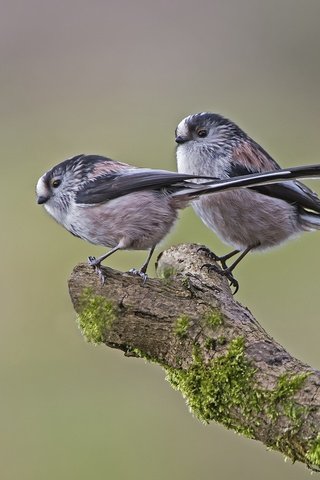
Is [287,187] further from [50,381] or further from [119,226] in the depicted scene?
[50,381]

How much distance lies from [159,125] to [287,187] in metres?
8.46

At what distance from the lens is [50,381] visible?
9531 millimetres

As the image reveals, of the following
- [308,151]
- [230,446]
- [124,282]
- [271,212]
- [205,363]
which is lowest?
[230,446]

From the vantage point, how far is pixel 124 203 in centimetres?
430

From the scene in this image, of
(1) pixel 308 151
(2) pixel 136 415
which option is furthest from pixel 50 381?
(1) pixel 308 151

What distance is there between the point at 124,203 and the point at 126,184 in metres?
0.08

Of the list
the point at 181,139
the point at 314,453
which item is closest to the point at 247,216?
the point at 181,139

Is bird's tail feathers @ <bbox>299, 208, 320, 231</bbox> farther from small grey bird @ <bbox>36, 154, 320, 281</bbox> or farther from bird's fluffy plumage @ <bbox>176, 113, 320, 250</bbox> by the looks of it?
small grey bird @ <bbox>36, 154, 320, 281</bbox>

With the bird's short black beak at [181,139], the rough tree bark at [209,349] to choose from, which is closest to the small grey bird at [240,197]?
the bird's short black beak at [181,139]

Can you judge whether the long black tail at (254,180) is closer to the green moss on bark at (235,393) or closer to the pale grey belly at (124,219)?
the pale grey belly at (124,219)

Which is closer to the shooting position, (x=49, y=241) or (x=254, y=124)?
(x=49, y=241)

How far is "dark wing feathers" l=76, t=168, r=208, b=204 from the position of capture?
167 inches

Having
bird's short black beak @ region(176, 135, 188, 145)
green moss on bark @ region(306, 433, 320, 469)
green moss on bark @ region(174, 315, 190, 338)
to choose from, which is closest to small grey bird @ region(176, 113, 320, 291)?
bird's short black beak @ region(176, 135, 188, 145)

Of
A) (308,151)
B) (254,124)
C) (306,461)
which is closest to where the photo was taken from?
(306,461)
